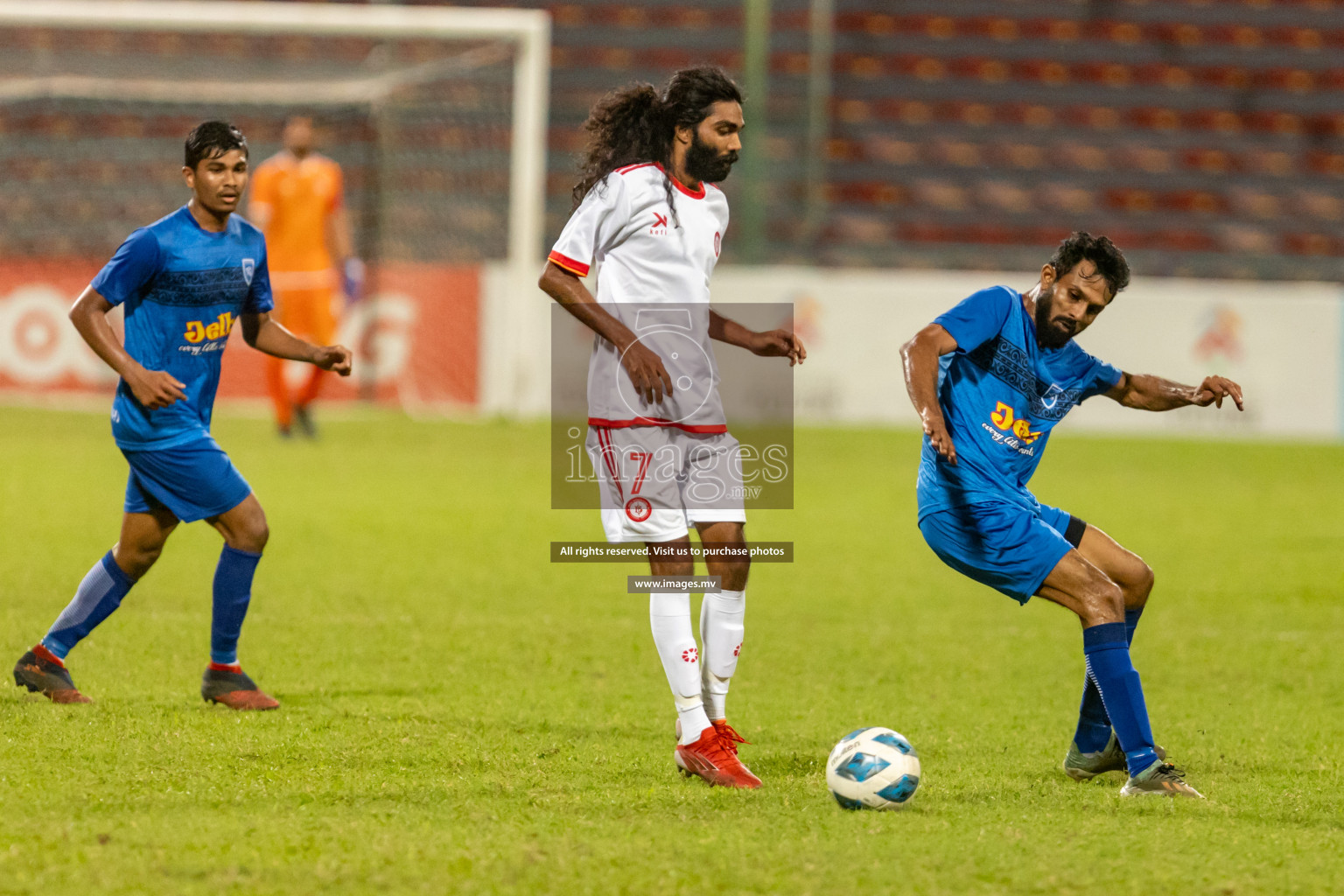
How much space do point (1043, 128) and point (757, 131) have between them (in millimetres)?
4142

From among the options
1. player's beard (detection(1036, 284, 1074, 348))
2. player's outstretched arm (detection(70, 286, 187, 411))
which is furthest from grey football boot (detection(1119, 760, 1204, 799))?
player's outstretched arm (detection(70, 286, 187, 411))

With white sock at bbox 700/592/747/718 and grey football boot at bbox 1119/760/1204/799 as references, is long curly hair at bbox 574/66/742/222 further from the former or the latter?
grey football boot at bbox 1119/760/1204/799

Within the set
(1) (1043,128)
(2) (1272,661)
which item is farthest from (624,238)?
(1) (1043,128)

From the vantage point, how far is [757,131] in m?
20.2

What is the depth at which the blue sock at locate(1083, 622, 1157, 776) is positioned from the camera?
421 cm

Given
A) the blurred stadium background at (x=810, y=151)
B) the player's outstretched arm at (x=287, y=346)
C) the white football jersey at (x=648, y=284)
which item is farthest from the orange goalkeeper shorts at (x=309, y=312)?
the white football jersey at (x=648, y=284)

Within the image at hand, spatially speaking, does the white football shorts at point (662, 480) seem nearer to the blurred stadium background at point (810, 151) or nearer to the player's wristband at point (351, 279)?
the player's wristband at point (351, 279)

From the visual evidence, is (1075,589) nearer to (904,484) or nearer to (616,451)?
(616,451)

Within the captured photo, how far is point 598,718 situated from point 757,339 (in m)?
1.38

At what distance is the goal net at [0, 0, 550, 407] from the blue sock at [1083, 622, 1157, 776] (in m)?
11.0

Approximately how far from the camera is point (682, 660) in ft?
14.1

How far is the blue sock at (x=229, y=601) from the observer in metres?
5.10

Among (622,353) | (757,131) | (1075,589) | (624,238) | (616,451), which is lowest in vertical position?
(1075,589)

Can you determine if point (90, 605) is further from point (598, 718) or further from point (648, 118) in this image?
point (648, 118)
